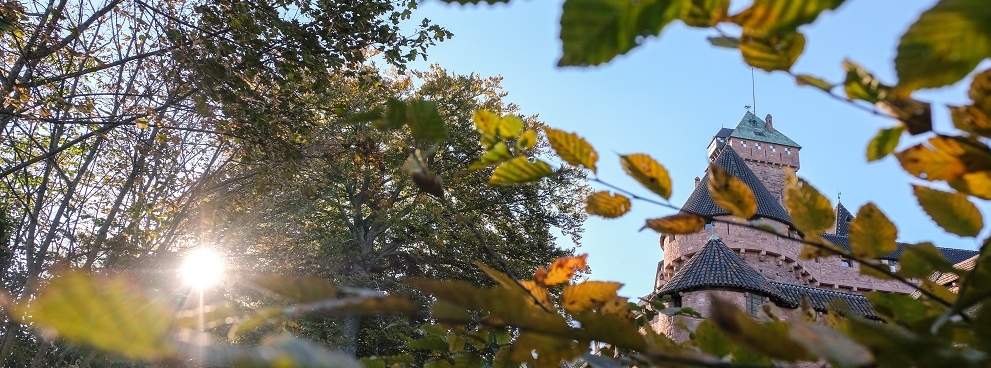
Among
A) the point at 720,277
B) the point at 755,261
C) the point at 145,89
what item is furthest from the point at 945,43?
the point at 755,261

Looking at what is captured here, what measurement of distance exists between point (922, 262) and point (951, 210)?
0.07 m

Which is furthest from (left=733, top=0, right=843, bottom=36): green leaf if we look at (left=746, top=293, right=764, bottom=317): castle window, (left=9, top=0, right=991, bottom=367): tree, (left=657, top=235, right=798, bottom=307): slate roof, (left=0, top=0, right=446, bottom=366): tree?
(left=746, top=293, right=764, bottom=317): castle window

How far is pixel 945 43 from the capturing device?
0.41m

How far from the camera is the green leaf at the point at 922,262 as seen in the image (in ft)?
2.27

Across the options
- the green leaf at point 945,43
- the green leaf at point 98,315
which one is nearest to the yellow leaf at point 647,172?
the green leaf at point 945,43

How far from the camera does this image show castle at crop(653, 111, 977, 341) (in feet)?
48.6

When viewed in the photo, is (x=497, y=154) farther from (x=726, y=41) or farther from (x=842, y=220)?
(x=842, y=220)

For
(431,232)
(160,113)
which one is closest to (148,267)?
(160,113)

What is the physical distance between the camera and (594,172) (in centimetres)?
82

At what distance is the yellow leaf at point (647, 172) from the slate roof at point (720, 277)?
14267 millimetres

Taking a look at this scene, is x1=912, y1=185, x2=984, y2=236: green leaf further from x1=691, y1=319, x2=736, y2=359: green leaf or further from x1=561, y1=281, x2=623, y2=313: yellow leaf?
x1=561, y1=281, x2=623, y2=313: yellow leaf

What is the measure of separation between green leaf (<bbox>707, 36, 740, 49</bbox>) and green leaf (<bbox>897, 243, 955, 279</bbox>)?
322 mm

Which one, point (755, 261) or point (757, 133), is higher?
point (757, 133)

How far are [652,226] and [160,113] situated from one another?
654 cm
